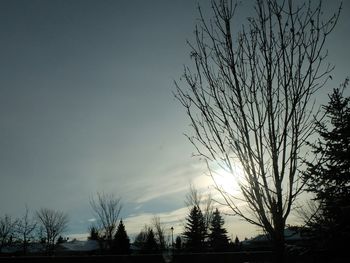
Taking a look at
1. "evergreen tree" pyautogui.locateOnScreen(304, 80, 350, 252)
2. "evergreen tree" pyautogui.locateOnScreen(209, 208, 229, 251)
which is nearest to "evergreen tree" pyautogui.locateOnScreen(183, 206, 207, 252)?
"evergreen tree" pyautogui.locateOnScreen(209, 208, 229, 251)

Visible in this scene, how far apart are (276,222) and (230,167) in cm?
87

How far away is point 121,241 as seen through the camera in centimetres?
4469

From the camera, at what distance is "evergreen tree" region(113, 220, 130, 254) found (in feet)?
139

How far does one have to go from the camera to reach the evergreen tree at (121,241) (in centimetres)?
4241

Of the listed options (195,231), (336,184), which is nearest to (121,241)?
(195,231)

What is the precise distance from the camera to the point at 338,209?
1114 centimetres

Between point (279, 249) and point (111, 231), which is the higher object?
point (279, 249)

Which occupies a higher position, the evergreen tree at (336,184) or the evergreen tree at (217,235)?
the evergreen tree at (336,184)

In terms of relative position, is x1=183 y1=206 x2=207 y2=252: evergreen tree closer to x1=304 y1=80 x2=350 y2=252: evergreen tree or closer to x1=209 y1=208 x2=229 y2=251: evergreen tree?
x1=209 y1=208 x2=229 y2=251: evergreen tree

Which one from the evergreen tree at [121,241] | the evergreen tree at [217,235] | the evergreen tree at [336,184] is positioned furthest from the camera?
the evergreen tree at [217,235]

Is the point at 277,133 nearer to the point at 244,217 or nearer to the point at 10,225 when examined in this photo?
the point at 244,217

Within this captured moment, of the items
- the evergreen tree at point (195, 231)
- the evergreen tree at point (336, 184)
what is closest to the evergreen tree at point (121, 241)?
the evergreen tree at point (195, 231)

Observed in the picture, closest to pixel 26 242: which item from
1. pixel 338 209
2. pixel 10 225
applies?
pixel 10 225

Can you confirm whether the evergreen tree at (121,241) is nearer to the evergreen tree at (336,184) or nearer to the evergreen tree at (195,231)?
the evergreen tree at (195,231)
